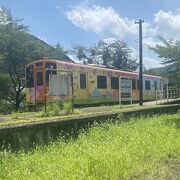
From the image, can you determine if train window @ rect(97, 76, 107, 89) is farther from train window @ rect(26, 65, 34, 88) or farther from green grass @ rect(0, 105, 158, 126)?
green grass @ rect(0, 105, 158, 126)

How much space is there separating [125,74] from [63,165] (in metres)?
22.6

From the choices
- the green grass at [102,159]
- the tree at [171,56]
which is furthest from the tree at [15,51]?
the green grass at [102,159]

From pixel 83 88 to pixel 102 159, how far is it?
16.8 m

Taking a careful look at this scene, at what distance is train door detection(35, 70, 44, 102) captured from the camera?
2228cm

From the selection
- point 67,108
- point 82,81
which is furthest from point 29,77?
point 67,108

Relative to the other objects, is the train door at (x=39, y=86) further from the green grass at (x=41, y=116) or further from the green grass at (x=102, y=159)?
the green grass at (x=102, y=159)

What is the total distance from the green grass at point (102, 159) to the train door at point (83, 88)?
12.8 meters

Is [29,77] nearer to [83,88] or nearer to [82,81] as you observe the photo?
[82,81]

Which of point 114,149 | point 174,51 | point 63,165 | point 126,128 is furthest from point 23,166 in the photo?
point 174,51

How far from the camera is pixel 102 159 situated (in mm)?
7363

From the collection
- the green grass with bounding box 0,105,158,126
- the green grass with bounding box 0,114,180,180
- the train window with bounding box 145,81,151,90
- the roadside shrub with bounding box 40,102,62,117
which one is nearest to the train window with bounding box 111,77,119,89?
the train window with bounding box 145,81,151,90

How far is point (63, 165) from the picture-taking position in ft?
23.5

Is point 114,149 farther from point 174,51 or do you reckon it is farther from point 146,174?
point 174,51

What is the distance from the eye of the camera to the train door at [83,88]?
2391 centimetres
